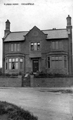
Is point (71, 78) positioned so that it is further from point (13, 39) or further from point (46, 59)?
point (13, 39)

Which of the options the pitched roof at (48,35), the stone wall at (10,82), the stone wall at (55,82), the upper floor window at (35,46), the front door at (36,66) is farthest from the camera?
the front door at (36,66)

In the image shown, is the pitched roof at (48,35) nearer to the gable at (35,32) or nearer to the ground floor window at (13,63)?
the gable at (35,32)

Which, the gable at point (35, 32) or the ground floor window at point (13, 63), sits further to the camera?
the ground floor window at point (13, 63)

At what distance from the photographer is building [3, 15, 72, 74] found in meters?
34.2

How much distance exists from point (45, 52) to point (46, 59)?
1.34 m

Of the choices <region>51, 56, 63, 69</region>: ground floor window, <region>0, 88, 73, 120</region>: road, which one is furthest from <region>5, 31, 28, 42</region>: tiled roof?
<region>0, 88, 73, 120</region>: road

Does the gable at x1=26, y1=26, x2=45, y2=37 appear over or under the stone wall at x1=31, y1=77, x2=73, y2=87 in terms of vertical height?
over

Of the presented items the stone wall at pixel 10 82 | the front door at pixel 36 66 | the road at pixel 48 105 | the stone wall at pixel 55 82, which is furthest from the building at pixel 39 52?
the road at pixel 48 105

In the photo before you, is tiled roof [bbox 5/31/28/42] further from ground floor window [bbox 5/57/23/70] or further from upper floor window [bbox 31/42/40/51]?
ground floor window [bbox 5/57/23/70]

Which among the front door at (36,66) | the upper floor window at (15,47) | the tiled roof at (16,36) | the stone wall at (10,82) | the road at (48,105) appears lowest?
the stone wall at (10,82)

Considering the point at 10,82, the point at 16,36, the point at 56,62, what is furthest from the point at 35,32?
the point at 10,82

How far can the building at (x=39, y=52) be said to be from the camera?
112 feet

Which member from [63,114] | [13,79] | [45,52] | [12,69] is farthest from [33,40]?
[63,114]

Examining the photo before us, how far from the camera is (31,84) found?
96.3ft
